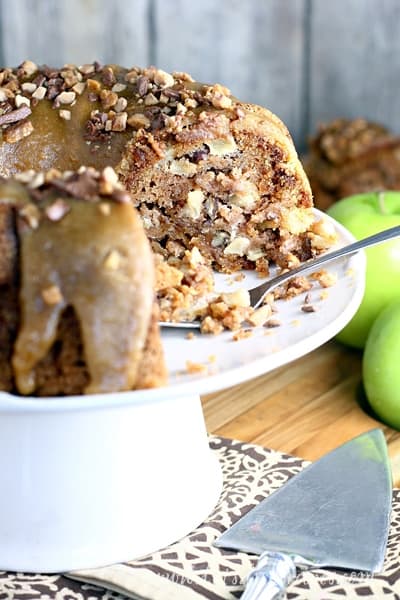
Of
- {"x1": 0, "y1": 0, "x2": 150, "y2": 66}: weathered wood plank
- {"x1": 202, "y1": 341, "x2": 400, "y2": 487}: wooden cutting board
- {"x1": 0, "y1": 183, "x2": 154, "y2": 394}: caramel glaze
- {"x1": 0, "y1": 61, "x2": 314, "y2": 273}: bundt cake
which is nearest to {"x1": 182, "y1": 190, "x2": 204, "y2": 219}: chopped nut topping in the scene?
{"x1": 0, "y1": 61, "x2": 314, "y2": 273}: bundt cake

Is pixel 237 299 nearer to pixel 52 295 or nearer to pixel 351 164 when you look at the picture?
pixel 52 295

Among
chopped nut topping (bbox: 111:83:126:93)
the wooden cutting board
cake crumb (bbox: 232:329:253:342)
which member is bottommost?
the wooden cutting board

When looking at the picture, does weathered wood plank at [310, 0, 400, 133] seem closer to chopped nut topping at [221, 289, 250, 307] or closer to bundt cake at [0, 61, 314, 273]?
bundt cake at [0, 61, 314, 273]

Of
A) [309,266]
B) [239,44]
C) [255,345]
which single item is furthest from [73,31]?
[255,345]

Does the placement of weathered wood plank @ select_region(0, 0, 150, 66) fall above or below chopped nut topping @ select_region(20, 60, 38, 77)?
below

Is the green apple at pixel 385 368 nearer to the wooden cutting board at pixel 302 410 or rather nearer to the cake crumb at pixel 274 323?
the wooden cutting board at pixel 302 410

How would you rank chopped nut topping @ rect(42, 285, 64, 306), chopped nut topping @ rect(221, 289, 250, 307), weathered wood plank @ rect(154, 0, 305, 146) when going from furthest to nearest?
1. weathered wood plank @ rect(154, 0, 305, 146)
2. chopped nut topping @ rect(221, 289, 250, 307)
3. chopped nut topping @ rect(42, 285, 64, 306)
